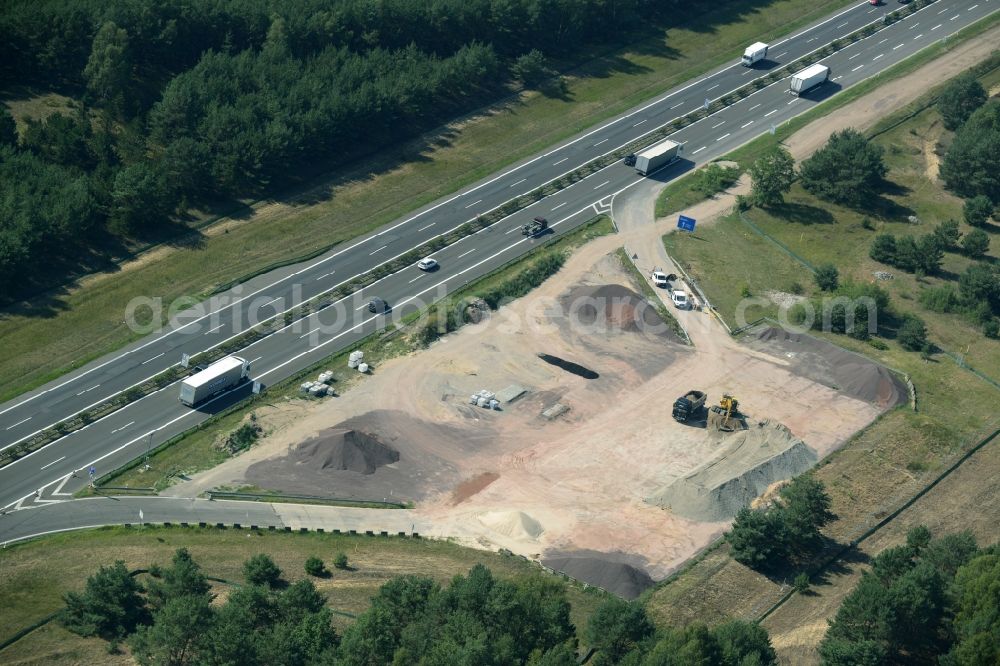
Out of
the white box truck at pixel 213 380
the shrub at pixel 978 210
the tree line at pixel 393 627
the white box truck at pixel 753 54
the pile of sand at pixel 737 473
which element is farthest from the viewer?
the white box truck at pixel 753 54

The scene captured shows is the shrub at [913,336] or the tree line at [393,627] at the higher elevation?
the tree line at [393,627]

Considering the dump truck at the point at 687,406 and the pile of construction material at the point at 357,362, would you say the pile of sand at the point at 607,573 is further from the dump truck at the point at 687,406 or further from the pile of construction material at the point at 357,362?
the pile of construction material at the point at 357,362

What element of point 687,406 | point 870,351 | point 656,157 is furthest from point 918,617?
point 656,157

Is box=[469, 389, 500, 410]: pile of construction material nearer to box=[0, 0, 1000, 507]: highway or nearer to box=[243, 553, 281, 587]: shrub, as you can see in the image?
box=[0, 0, 1000, 507]: highway

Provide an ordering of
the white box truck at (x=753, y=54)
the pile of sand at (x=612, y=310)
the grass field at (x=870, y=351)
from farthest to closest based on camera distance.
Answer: the white box truck at (x=753, y=54)
the pile of sand at (x=612, y=310)
the grass field at (x=870, y=351)

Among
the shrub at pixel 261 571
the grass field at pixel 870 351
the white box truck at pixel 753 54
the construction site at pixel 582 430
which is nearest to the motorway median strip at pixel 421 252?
the white box truck at pixel 753 54
